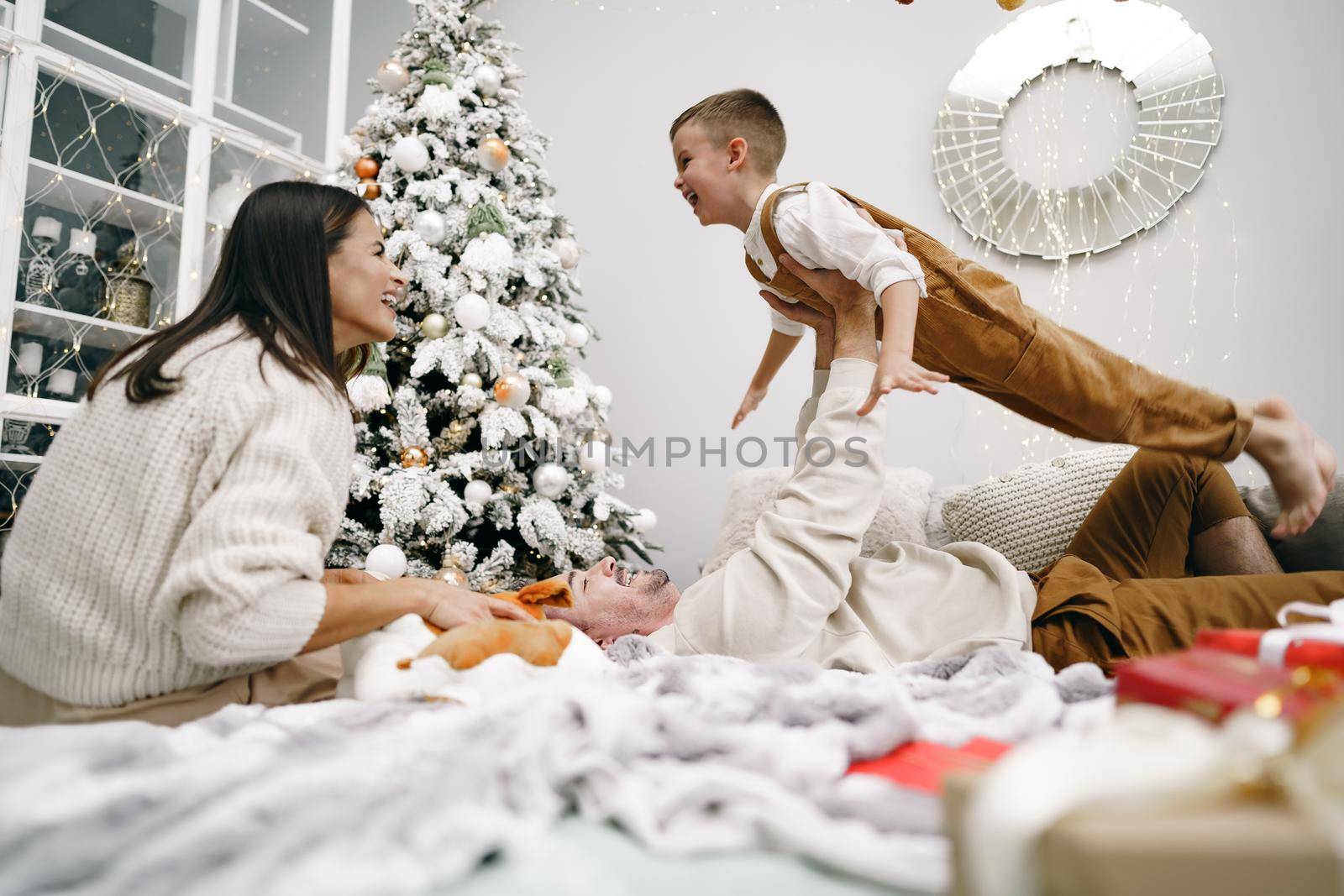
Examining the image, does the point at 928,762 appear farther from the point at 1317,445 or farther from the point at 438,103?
the point at 438,103

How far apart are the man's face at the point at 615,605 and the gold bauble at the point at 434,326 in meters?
1.05

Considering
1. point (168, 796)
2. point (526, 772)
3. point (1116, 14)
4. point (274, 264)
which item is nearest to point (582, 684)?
point (526, 772)

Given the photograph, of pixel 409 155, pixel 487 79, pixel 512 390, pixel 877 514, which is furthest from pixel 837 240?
pixel 487 79

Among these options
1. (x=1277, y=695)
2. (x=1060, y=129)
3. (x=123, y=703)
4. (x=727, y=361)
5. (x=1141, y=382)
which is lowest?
(x=123, y=703)

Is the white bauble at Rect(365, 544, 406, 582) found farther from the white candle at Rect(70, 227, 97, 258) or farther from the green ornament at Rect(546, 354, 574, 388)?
the white candle at Rect(70, 227, 97, 258)

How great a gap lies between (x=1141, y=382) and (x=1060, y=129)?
1.59 m

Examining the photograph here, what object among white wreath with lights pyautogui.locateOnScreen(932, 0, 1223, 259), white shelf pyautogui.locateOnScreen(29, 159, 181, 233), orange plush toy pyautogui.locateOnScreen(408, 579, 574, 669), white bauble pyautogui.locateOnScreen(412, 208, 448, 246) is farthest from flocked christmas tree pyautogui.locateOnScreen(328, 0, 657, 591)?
white wreath with lights pyautogui.locateOnScreen(932, 0, 1223, 259)

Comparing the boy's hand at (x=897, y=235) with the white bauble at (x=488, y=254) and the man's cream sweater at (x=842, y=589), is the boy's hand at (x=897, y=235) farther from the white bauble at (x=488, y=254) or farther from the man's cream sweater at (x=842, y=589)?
the white bauble at (x=488, y=254)

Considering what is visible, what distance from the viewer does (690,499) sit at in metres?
3.30

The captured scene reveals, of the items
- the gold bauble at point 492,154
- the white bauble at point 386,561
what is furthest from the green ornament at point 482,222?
the white bauble at point 386,561

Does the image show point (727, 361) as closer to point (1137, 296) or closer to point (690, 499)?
point (690, 499)

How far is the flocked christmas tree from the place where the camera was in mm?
2334

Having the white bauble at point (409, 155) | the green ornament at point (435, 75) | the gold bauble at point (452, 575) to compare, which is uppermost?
the green ornament at point (435, 75)

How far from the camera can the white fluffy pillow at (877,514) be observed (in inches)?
82.6
